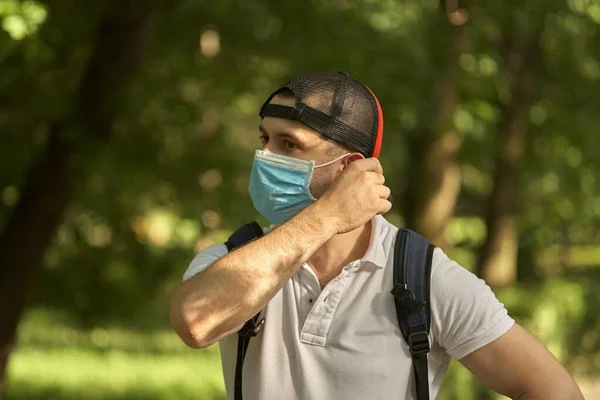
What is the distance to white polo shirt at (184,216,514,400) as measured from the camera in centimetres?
310

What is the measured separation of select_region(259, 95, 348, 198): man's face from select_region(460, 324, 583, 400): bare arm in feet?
2.39

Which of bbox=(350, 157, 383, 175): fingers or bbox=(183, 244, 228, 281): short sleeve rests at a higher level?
bbox=(350, 157, 383, 175): fingers

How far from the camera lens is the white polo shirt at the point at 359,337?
310 cm

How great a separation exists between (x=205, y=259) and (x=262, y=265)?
10.8 inches

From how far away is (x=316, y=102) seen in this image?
329 centimetres

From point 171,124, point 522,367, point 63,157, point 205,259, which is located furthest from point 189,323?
point 171,124

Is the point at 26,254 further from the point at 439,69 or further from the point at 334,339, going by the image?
the point at 334,339

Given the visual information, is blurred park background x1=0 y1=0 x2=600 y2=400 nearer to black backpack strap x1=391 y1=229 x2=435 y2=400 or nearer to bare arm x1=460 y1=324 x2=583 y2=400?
black backpack strap x1=391 y1=229 x2=435 y2=400

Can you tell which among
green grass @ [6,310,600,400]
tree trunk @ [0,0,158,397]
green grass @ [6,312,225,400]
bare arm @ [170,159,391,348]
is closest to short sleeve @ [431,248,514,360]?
bare arm @ [170,159,391,348]

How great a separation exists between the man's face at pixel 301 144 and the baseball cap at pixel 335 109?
22 mm

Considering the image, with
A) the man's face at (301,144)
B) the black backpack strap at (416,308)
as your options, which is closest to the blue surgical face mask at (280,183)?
the man's face at (301,144)

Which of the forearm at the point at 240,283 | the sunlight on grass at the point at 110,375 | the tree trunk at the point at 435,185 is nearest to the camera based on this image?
the forearm at the point at 240,283

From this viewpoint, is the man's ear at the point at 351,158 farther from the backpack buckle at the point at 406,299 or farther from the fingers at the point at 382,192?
the backpack buckle at the point at 406,299

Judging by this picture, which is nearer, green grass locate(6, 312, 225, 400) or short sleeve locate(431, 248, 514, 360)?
short sleeve locate(431, 248, 514, 360)
